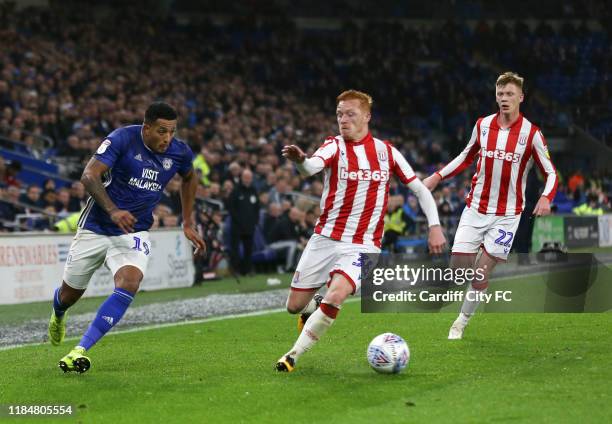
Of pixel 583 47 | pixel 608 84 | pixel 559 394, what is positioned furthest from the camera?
pixel 583 47

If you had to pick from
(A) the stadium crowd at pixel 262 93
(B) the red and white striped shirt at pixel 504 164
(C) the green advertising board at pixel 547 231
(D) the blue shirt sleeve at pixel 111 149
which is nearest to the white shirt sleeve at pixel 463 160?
(B) the red and white striped shirt at pixel 504 164

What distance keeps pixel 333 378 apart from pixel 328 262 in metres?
1.13

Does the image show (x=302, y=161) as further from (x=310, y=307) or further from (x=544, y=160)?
(x=544, y=160)

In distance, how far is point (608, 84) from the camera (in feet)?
128

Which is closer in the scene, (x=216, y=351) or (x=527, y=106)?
(x=216, y=351)

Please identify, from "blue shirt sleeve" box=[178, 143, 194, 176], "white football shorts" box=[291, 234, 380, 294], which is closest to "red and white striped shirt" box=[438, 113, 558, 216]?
"white football shorts" box=[291, 234, 380, 294]

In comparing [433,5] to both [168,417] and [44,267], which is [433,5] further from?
[168,417]

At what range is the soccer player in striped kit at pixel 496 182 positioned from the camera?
34.5ft

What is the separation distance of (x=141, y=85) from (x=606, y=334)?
19.0 metres

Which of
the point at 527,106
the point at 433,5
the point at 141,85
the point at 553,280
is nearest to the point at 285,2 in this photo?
the point at 433,5

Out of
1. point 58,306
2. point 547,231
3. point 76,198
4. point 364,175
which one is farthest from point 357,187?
point 547,231

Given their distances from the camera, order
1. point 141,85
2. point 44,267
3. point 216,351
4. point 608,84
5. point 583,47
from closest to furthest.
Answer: point 216,351
point 44,267
point 141,85
point 608,84
point 583,47

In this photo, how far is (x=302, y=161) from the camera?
7.77m

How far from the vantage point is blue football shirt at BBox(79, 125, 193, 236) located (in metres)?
8.85
